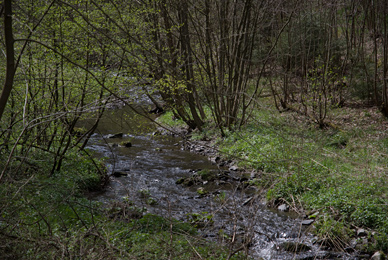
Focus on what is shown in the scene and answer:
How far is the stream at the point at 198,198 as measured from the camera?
505cm

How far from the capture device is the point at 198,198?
752 cm

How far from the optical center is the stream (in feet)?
16.6

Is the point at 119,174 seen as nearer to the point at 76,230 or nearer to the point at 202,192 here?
the point at 202,192

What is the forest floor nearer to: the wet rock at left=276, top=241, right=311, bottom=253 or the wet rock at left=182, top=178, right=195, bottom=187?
the wet rock at left=276, top=241, right=311, bottom=253

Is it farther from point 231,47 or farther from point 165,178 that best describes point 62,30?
point 231,47

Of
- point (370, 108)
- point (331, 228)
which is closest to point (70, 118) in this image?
point (331, 228)

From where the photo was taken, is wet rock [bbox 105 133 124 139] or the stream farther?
wet rock [bbox 105 133 124 139]

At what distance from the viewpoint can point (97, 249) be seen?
12.2 feet

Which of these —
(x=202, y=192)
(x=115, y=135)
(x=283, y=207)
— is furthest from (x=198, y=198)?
(x=115, y=135)

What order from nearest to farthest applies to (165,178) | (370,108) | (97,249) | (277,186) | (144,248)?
(97,249), (144,248), (277,186), (165,178), (370,108)

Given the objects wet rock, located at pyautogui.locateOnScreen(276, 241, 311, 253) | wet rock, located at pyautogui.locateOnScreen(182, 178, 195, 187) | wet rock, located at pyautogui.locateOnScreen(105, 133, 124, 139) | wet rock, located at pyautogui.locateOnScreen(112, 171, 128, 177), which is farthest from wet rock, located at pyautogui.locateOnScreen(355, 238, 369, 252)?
wet rock, located at pyautogui.locateOnScreen(105, 133, 124, 139)

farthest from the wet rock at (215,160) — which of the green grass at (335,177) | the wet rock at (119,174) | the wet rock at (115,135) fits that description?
the wet rock at (115,135)

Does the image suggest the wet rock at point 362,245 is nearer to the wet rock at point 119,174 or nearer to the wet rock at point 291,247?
the wet rock at point 291,247

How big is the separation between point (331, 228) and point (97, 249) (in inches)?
149
